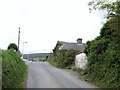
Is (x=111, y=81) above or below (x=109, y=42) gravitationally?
below

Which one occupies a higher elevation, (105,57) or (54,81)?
(105,57)

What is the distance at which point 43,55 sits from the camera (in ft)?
404

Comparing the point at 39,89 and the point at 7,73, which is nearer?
the point at 7,73

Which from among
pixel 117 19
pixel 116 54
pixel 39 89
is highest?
pixel 117 19

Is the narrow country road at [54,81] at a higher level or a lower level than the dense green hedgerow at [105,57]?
lower

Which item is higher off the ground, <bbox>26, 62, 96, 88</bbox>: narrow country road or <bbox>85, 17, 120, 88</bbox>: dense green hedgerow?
<bbox>85, 17, 120, 88</bbox>: dense green hedgerow

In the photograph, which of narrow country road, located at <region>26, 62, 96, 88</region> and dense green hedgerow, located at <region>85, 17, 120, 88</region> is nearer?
narrow country road, located at <region>26, 62, 96, 88</region>

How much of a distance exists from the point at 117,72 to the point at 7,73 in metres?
9.25

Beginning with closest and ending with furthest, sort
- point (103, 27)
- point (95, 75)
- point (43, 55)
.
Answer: point (95, 75)
point (103, 27)
point (43, 55)

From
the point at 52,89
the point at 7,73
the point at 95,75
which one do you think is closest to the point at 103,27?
the point at 95,75

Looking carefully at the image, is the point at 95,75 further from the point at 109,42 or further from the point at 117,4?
the point at 117,4

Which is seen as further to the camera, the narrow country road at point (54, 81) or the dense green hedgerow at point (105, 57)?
the dense green hedgerow at point (105, 57)

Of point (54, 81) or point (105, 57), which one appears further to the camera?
point (105, 57)

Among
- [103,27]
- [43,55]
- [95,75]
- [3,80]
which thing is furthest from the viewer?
[43,55]
